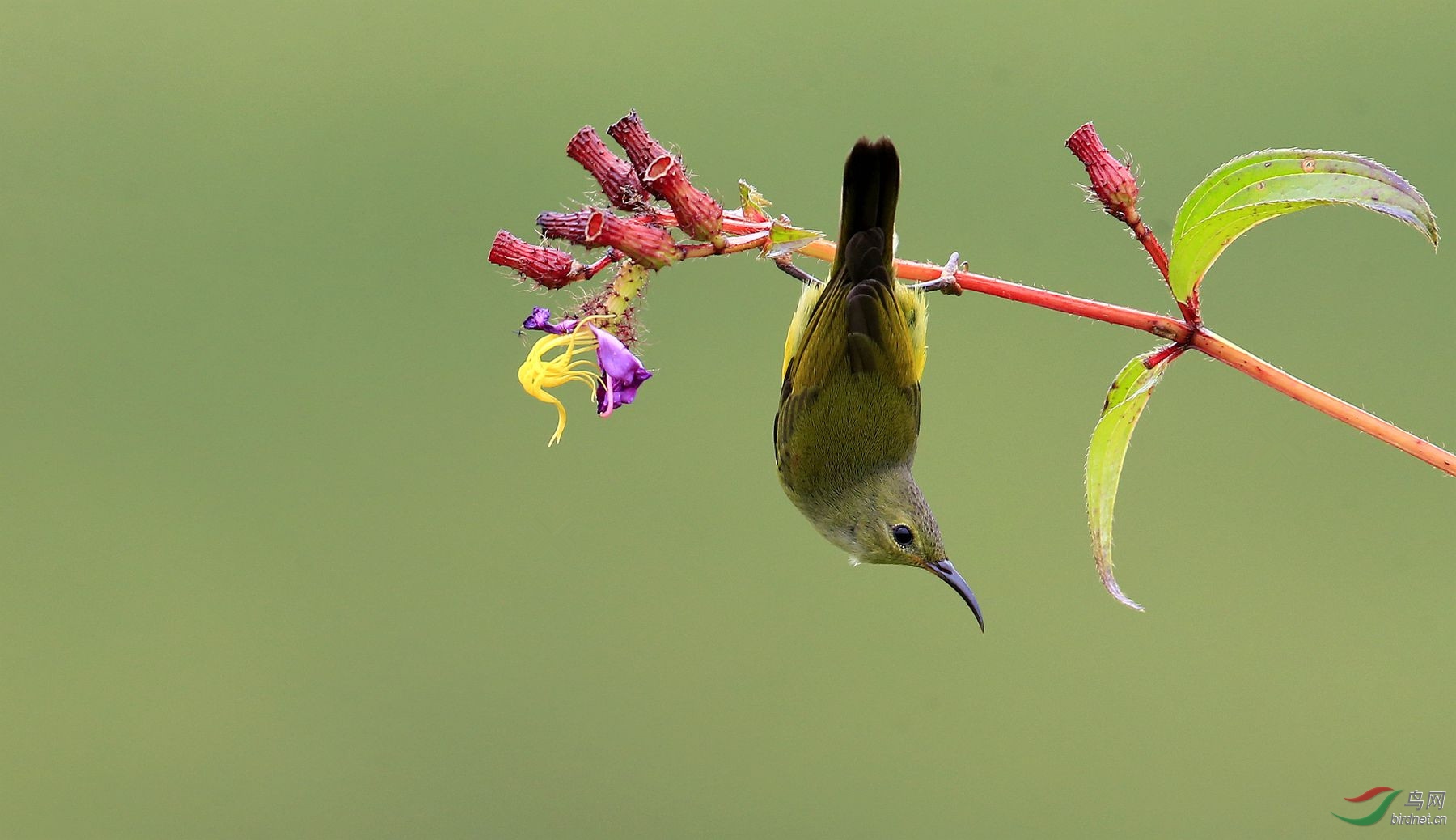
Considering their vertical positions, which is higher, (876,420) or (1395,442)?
(876,420)

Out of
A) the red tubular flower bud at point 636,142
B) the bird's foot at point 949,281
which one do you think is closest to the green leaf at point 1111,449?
the bird's foot at point 949,281

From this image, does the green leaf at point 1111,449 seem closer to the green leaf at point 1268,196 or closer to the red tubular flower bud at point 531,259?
the green leaf at point 1268,196

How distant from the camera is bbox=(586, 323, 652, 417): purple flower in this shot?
169cm

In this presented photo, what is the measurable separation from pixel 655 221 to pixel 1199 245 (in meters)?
0.78

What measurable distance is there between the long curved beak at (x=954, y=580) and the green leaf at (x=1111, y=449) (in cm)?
69

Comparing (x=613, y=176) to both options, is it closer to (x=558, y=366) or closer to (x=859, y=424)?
(x=558, y=366)

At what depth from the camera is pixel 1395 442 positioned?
143cm

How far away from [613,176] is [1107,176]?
72 centimetres

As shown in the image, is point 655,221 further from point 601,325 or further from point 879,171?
point 879,171

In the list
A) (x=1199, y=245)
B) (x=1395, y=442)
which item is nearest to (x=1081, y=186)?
(x=1199, y=245)

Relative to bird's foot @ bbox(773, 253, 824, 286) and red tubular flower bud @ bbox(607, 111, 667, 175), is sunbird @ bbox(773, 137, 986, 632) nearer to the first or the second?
bird's foot @ bbox(773, 253, 824, 286)

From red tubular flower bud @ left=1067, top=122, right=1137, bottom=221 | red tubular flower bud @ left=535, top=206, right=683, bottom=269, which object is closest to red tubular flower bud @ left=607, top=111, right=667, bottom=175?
red tubular flower bud @ left=535, top=206, right=683, bottom=269

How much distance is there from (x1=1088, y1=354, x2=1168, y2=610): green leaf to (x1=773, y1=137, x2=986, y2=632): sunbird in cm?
66

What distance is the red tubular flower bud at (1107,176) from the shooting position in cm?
172
